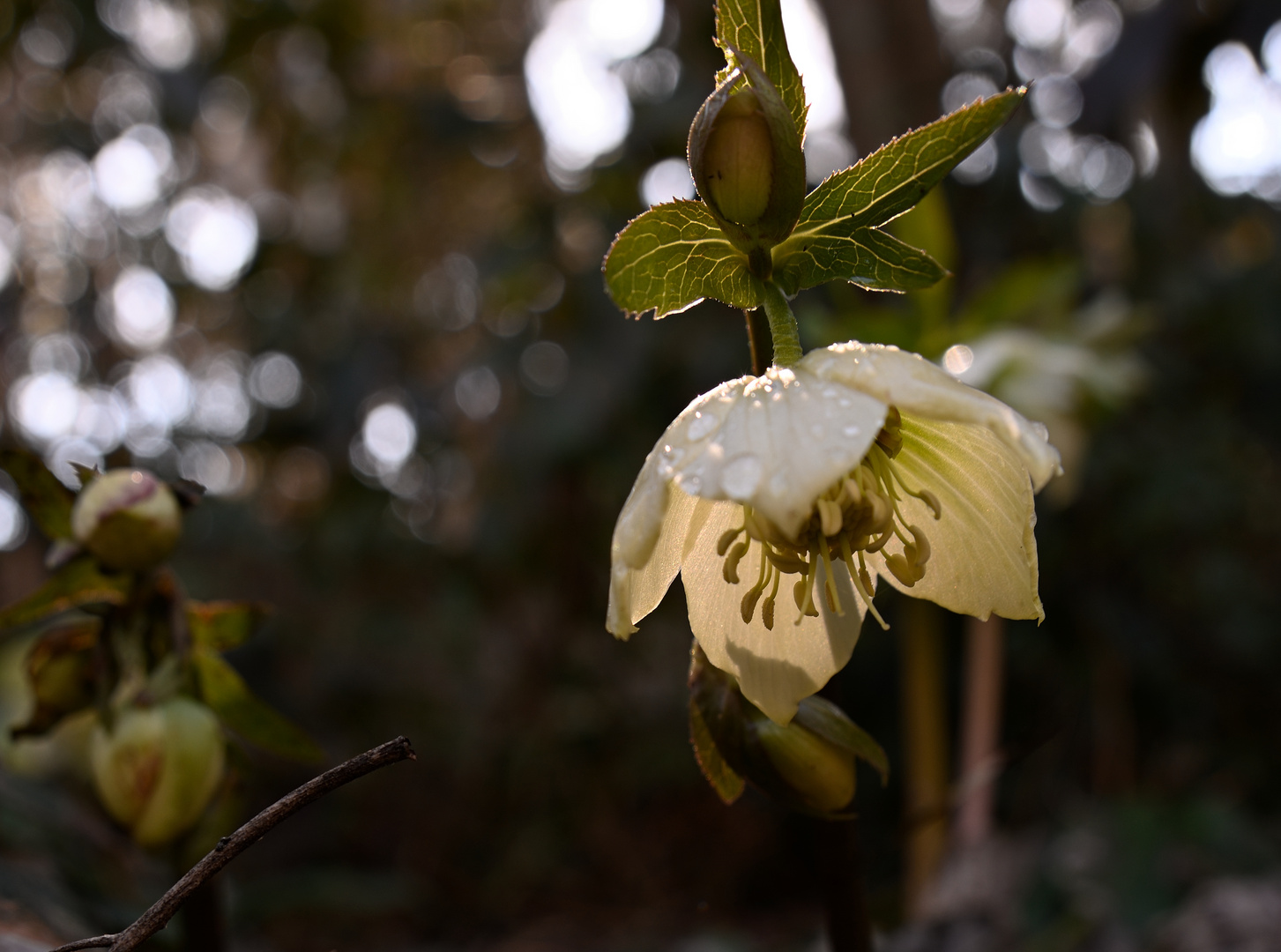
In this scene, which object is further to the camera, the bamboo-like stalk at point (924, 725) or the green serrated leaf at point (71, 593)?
the bamboo-like stalk at point (924, 725)

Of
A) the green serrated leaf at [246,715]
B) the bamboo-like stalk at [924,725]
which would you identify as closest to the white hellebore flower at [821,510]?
the green serrated leaf at [246,715]

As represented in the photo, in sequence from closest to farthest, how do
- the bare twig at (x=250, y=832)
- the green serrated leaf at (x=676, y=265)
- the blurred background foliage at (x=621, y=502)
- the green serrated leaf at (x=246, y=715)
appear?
the bare twig at (x=250, y=832) → the green serrated leaf at (x=676, y=265) → the green serrated leaf at (x=246, y=715) → the blurred background foliage at (x=621, y=502)

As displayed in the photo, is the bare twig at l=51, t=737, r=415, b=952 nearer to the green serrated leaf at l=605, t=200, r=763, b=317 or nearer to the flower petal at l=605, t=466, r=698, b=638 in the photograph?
the flower petal at l=605, t=466, r=698, b=638

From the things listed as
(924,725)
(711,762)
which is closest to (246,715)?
(711,762)

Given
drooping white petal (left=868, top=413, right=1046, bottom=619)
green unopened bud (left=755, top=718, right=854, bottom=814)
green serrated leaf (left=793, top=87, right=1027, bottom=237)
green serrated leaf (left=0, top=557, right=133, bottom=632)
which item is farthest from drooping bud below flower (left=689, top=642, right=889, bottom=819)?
green serrated leaf (left=0, top=557, right=133, bottom=632)

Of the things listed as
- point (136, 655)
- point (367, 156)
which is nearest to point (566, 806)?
point (136, 655)

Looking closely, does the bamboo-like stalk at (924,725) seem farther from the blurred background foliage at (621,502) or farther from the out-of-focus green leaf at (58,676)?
the out-of-focus green leaf at (58,676)

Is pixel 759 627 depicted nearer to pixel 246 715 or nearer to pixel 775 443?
pixel 775 443
